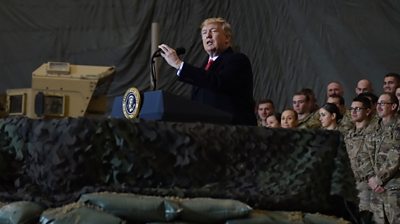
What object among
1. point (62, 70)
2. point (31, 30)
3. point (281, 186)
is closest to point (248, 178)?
point (281, 186)

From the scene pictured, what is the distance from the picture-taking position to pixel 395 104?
4.84 m

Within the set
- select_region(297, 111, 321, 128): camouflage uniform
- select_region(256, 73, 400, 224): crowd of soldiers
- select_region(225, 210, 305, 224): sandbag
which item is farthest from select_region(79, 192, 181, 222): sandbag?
select_region(297, 111, 321, 128): camouflage uniform

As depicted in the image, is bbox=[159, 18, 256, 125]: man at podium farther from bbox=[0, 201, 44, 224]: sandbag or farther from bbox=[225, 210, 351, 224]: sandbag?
bbox=[0, 201, 44, 224]: sandbag

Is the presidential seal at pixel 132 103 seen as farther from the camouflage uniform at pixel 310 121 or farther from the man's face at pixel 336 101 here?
the man's face at pixel 336 101

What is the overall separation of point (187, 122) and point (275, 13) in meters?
5.55

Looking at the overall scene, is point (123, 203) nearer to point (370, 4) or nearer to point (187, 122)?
point (187, 122)

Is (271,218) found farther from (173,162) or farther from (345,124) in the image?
(345,124)

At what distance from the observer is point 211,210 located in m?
2.08

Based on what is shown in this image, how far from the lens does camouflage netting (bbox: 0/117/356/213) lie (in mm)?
2119

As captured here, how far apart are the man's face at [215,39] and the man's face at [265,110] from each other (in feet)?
9.70

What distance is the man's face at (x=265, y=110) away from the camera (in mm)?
5922

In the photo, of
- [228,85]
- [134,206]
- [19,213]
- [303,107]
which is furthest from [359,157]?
[19,213]

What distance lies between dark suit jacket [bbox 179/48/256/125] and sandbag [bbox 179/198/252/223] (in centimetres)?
61

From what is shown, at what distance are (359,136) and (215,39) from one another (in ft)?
7.28
